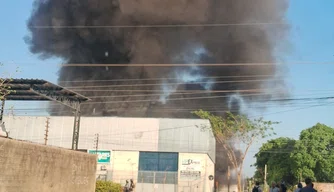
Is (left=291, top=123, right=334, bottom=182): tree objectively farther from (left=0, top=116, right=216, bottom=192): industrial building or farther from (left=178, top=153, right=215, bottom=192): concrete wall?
(left=178, top=153, right=215, bottom=192): concrete wall

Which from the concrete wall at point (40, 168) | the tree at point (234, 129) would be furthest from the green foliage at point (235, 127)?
the concrete wall at point (40, 168)

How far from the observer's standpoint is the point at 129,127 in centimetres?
3884

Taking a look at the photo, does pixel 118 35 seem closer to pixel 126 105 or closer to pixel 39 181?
pixel 126 105

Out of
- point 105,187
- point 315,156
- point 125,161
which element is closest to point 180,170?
point 125,161

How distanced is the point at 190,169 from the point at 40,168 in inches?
1074

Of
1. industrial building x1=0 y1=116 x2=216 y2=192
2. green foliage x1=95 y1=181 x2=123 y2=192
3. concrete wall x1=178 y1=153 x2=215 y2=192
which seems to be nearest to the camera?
green foliage x1=95 y1=181 x2=123 y2=192

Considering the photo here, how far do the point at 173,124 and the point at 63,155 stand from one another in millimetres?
27107

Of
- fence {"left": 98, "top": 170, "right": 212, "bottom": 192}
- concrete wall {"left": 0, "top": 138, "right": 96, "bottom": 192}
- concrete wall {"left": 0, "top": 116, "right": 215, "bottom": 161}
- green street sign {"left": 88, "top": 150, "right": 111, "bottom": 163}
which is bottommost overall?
fence {"left": 98, "top": 170, "right": 212, "bottom": 192}

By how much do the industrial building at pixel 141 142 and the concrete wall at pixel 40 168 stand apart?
2203 centimetres

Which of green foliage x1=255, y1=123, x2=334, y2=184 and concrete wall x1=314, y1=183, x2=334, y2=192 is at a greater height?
green foliage x1=255, y1=123, x2=334, y2=184

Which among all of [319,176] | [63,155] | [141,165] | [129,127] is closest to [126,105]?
[129,127]

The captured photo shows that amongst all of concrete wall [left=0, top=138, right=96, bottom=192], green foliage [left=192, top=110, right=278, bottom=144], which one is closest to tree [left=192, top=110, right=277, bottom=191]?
green foliage [left=192, top=110, right=278, bottom=144]

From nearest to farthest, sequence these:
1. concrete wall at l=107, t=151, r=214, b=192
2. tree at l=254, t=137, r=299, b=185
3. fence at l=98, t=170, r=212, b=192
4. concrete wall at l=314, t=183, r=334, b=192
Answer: concrete wall at l=314, t=183, r=334, b=192 < fence at l=98, t=170, r=212, b=192 < concrete wall at l=107, t=151, r=214, b=192 < tree at l=254, t=137, r=299, b=185

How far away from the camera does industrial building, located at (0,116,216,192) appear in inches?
1433
